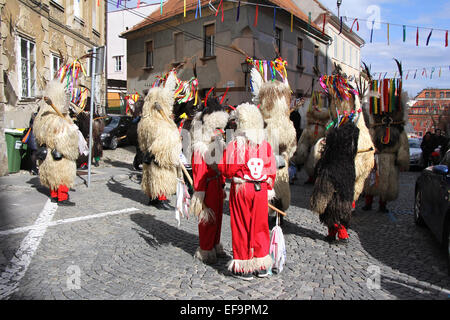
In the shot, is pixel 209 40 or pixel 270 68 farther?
pixel 209 40

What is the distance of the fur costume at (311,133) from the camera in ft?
29.3

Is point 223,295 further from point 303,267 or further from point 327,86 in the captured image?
point 327,86

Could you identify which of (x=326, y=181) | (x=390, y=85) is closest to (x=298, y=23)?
(x=390, y=85)

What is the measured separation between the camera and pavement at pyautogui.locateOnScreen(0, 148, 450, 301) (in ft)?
10.7

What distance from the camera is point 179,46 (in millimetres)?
21672

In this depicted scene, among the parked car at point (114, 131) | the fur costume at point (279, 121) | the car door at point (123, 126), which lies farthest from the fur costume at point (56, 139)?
the car door at point (123, 126)

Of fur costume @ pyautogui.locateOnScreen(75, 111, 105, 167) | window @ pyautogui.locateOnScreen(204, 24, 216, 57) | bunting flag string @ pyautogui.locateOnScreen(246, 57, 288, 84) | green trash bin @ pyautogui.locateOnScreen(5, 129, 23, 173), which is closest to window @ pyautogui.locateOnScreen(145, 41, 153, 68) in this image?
window @ pyautogui.locateOnScreen(204, 24, 216, 57)

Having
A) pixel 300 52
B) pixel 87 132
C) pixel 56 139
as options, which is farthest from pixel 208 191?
pixel 300 52

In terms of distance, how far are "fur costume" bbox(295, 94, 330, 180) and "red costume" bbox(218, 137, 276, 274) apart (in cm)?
560

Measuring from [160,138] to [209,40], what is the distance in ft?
50.1

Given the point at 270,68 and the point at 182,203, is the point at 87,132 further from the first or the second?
the point at 182,203

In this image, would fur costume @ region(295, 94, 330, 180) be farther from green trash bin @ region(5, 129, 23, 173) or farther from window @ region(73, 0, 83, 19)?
window @ region(73, 0, 83, 19)

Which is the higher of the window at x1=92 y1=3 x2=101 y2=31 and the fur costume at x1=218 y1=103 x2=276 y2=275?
the window at x1=92 y1=3 x2=101 y2=31

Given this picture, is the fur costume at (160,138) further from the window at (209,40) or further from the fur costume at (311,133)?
the window at (209,40)
